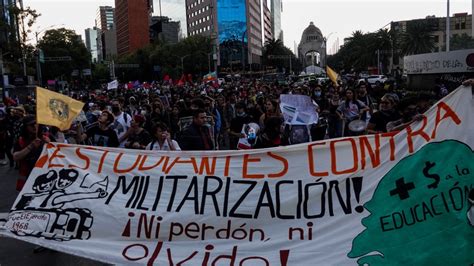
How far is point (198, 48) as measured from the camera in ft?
282

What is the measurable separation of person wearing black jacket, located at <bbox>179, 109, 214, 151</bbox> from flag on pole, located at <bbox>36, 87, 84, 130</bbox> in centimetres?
154

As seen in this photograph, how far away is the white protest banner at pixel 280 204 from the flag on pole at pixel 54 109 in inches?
29.9

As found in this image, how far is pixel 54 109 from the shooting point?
5.29 m

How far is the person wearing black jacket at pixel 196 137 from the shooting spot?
21.1 feet

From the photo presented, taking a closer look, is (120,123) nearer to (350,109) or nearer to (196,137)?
(196,137)

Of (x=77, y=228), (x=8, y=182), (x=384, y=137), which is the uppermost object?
(x=384, y=137)

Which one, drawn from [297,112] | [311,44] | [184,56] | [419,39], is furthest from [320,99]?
[311,44]

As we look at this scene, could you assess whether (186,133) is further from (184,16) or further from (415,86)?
(184,16)

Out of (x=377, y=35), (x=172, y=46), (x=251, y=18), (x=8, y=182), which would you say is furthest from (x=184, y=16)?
(x=8, y=182)

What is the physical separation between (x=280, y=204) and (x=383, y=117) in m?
3.34

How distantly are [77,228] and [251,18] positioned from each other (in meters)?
132

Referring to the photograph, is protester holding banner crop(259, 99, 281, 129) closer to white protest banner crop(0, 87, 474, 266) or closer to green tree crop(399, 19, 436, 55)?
white protest banner crop(0, 87, 474, 266)

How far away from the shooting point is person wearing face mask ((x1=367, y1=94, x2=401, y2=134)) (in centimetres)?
679

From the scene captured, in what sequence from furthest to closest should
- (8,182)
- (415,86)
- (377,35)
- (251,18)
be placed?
(251,18) < (377,35) < (415,86) < (8,182)
